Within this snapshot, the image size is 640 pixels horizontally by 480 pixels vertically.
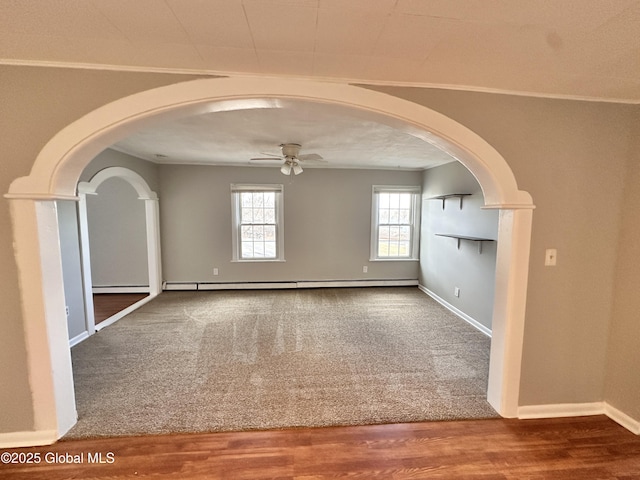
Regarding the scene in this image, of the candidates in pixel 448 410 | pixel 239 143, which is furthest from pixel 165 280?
pixel 448 410

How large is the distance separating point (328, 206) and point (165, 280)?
3.37m

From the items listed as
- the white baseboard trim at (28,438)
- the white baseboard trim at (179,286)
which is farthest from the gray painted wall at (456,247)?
the white baseboard trim at (179,286)

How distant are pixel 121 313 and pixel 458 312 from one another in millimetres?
5005

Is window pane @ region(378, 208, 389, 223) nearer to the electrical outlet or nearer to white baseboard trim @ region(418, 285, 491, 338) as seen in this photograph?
white baseboard trim @ region(418, 285, 491, 338)

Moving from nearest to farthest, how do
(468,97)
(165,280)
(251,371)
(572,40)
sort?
(572,40)
(468,97)
(251,371)
(165,280)

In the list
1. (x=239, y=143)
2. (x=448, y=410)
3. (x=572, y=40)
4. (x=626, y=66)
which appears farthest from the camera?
(x=239, y=143)

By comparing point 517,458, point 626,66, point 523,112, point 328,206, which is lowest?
point 517,458

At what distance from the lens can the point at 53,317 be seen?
1.79 meters

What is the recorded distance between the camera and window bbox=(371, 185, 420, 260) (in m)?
5.54

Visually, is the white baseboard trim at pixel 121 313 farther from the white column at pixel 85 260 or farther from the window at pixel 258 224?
the window at pixel 258 224

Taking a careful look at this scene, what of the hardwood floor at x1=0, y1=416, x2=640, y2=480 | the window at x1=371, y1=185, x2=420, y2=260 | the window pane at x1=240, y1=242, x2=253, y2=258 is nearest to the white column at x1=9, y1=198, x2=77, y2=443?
the hardwood floor at x1=0, y1=416, x2=640, y2=480

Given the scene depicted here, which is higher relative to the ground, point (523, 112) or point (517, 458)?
point (523, 112)

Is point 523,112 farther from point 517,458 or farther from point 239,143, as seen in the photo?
point 239,143

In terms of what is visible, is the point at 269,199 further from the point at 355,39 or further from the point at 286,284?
the point at 355,39
